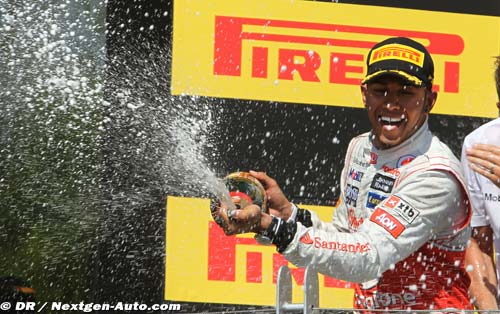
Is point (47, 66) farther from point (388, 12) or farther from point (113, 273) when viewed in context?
point (388, 12)

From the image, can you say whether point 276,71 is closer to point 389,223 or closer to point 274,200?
point 274,200

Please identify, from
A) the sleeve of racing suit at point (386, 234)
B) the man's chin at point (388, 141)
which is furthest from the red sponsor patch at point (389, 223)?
the man's chin at point (388, 141)

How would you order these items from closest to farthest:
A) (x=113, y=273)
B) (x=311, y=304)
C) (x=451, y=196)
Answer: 1. (x=311, y=304)
2. (x=451, y=196)
3. (x=113, y=273)

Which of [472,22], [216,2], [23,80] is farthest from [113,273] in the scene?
[472,22]

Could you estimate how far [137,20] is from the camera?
504 cm

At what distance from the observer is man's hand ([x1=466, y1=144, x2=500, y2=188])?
4086 mm

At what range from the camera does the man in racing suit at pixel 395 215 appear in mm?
3561

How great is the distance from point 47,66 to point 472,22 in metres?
2.07

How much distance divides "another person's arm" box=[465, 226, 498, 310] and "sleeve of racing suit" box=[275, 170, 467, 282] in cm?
85

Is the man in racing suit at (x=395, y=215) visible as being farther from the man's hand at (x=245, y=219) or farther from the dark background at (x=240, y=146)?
the dark background at (x=240, y=146)

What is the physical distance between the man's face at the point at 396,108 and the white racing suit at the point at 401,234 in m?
0.04

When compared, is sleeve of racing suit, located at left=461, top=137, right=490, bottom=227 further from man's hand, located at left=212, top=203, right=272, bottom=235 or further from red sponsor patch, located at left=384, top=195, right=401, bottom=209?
man's hand, located at left=212, top=203, right=272, bottom=235

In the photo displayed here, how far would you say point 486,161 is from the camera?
4113 mm

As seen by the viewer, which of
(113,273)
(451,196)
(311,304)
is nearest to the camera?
(311,304)
